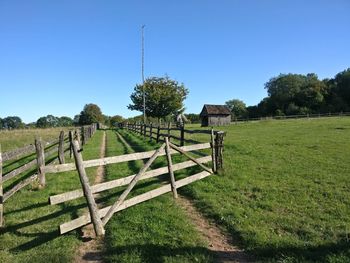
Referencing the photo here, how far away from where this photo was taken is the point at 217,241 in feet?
19.0

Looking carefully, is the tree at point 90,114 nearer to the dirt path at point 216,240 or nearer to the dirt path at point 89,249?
the dirt path at point 216,240

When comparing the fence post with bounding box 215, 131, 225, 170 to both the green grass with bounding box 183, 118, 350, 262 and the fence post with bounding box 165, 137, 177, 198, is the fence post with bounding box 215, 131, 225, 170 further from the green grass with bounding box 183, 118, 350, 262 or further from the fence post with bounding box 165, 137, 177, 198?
the fence post with bounding box 165, 137, 177, 198

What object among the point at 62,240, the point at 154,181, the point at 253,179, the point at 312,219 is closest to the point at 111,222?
the point at 62,240

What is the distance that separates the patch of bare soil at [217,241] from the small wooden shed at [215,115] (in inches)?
2214

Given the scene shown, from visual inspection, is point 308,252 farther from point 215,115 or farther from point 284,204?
point 215,115

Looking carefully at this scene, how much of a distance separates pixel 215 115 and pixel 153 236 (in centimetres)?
5859

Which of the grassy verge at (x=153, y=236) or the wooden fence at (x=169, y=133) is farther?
the wooden fence at (x=169, y=133)

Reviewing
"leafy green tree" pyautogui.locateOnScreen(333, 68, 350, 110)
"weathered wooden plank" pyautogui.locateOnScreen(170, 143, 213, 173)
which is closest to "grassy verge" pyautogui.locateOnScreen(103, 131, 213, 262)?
"weathered wooden plank" pyautogui.locateOnScreen(170, 143, 213, 173)

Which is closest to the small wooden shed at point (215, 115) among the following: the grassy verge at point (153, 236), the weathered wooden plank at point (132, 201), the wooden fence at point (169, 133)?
the wooden fence at point (169, 133)

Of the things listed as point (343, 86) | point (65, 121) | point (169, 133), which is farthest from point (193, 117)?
point (169, 133)

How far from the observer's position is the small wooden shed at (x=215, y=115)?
208 ft

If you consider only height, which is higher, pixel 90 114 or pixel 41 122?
pixel 90 114

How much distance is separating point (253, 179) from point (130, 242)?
527 centimetres

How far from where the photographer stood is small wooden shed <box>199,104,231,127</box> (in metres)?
63.4
